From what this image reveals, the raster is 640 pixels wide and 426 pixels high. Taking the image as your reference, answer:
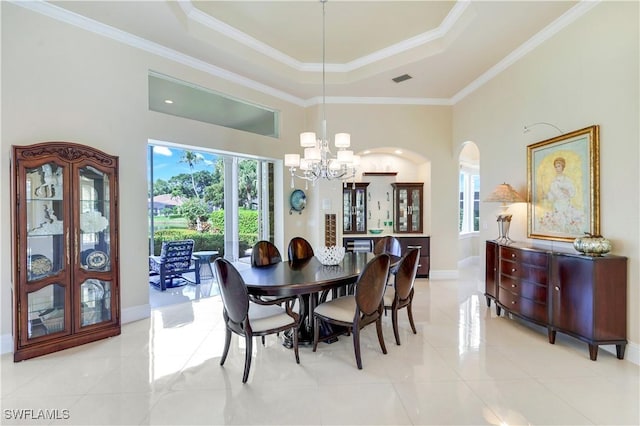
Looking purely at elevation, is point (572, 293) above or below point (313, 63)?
below

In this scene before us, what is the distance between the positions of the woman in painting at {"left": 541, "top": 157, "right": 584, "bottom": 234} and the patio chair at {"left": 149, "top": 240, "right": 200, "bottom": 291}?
5524mm

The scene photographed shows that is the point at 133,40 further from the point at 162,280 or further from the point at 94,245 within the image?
the point at 162,280

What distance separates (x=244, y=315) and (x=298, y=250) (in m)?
1.72

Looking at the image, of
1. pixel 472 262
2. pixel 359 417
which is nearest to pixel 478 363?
pixel 359 417

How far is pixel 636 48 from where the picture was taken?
271cm

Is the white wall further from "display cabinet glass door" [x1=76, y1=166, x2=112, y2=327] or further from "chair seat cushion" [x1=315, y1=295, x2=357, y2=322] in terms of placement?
"display cabinet glass door" [x1=76, y1=166, x2=112, y2=327]

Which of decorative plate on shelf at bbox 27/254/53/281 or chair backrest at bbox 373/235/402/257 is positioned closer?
decorative plate on shelf at bbox 27/254/53/281

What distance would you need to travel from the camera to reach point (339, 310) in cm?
289

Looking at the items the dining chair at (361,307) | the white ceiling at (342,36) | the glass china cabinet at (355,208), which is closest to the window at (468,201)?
the glass china cabinet at (355,208)

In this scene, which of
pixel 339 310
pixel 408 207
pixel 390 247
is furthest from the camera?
pixel 408 207

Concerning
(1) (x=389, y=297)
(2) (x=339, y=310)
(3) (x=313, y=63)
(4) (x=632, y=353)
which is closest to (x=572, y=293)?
(4) (x=632, y=353)

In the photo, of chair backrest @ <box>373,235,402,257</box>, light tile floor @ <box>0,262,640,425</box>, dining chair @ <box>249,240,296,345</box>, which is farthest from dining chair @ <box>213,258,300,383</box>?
chair backrest @ <box>373,235,402,257</box>

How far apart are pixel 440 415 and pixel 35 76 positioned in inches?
187

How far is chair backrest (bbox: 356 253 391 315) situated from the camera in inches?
105
